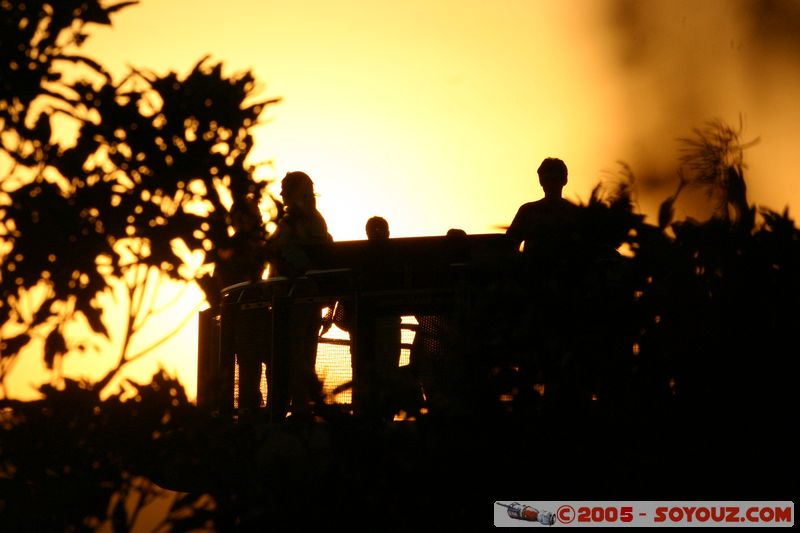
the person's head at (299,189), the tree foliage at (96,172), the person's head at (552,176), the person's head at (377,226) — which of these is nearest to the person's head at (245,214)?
the tree foliage at (96,172)

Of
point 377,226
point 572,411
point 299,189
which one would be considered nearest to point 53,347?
point 572,411

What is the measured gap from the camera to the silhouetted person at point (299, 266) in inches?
173

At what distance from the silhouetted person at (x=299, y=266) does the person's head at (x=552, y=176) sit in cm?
157

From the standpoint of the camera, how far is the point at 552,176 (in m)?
8.09

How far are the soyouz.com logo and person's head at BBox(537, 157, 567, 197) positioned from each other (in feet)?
14.9

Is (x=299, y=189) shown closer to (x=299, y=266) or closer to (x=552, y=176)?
(x=552, y=176)

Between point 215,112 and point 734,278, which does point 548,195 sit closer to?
point 215,112

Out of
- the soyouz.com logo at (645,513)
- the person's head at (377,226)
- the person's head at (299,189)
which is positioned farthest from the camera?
the person's head at (377,226)

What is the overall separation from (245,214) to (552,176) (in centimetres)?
387

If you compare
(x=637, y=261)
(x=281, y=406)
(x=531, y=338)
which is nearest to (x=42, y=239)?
(x=531, y=338)

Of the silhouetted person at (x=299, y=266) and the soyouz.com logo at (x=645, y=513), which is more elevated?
the silhouetted person at (x=299, y=266)

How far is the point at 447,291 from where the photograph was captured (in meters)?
6.76

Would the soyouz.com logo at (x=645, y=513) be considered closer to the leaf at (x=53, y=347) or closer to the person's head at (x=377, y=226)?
the leaf at (x=53, y=347)

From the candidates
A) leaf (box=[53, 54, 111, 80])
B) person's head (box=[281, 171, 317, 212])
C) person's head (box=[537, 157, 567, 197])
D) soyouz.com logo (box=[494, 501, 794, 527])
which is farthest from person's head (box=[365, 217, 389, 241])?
soyouz.com logo (box=[494, 501, 794, 527])
